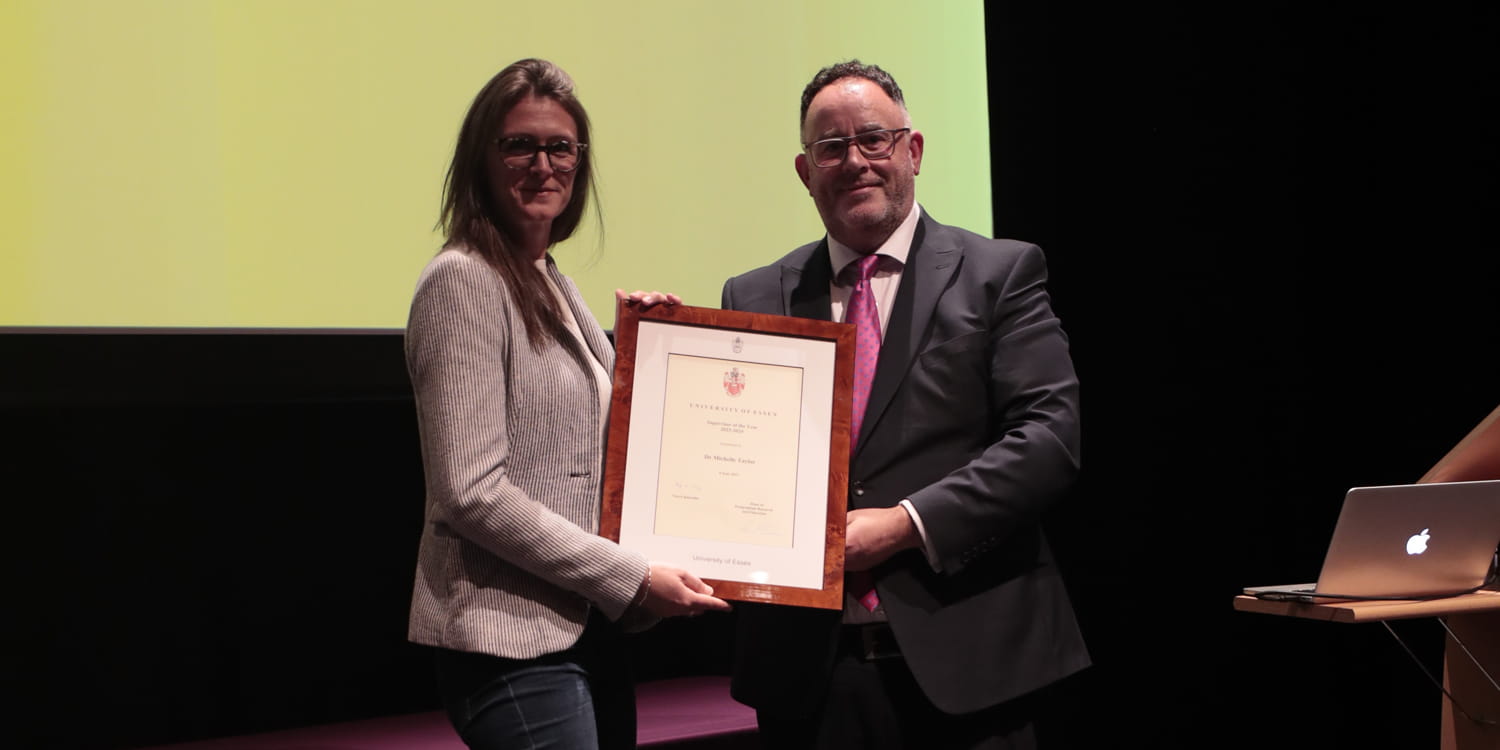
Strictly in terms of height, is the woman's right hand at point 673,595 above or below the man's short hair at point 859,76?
below

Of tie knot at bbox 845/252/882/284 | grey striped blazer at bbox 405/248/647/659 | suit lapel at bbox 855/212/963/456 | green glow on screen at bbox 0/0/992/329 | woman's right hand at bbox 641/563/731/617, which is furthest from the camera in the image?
green glow on screen at bbox 0/0/992/329

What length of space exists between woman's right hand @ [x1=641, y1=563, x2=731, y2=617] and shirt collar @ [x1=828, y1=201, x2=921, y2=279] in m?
0.64

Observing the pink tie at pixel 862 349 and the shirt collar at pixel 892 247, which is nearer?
the pink tie at pixel 862 349

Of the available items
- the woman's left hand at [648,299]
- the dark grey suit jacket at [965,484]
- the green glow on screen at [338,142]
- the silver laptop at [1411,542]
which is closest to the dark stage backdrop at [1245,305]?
the green glow on screen at [338,142]

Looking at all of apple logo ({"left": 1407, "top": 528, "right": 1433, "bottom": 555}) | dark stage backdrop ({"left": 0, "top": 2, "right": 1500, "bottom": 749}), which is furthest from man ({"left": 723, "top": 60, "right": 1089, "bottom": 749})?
dark stage backdrop ({"left": 0, "top": 2, "right": 1500, "bottom": 749})

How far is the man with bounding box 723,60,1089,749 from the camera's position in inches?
73.9

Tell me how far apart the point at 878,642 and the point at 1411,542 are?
977 mm

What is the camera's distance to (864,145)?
2070 millimetres

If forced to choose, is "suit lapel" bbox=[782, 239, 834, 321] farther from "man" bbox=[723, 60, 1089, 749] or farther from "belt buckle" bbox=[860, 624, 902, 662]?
"belt buckle" bbox=[860, 624, 902, 662]

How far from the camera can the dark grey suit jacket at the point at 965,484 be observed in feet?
6.15

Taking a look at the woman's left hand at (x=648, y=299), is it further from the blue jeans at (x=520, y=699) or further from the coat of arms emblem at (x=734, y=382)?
the blue jeans at (x=520, y=699)

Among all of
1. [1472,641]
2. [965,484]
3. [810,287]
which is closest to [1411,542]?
[1472,641]

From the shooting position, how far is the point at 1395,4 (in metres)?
3.00

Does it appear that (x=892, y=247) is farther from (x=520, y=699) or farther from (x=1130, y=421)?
(x=1130, y=421)
